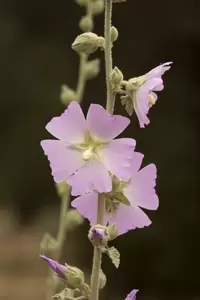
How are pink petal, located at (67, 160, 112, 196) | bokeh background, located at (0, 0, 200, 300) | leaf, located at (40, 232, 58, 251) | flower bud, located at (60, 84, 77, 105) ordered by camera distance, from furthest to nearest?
bokeh background, located at (0, 0, 200, 300)
flower bud, located at (60, 84, 77, 105)
leaf, located at (40, 232, 58, 251)
pink petal, located at (67, 160, 112, 196)

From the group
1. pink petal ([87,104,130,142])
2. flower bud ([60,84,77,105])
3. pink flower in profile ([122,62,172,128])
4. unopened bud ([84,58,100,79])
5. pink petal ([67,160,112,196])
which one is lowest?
pink petal ([67,160,112,196])

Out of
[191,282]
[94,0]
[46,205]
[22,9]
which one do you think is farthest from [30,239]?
[94,0]

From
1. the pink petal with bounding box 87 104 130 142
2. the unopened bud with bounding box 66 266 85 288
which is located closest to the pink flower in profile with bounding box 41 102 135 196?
the pink petal with bounding box 87 104 130 142

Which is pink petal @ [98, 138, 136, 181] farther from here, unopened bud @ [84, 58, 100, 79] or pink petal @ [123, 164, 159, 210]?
unopened bud @ [84, 58, 100, 79]

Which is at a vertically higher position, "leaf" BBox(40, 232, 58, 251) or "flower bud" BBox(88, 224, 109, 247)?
"leaf" BBox(40, 232, 58, 251)

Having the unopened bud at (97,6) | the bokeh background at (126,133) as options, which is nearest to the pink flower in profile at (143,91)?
the unopened bud at (97,6)

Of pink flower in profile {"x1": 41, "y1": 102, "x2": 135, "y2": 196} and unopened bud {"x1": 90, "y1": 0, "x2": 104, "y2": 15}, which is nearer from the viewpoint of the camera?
pink flower in profile {"x1": 41, "y1": 102, "x2": 135, "y2": 196}

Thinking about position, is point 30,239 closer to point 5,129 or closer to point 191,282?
point 5,129
